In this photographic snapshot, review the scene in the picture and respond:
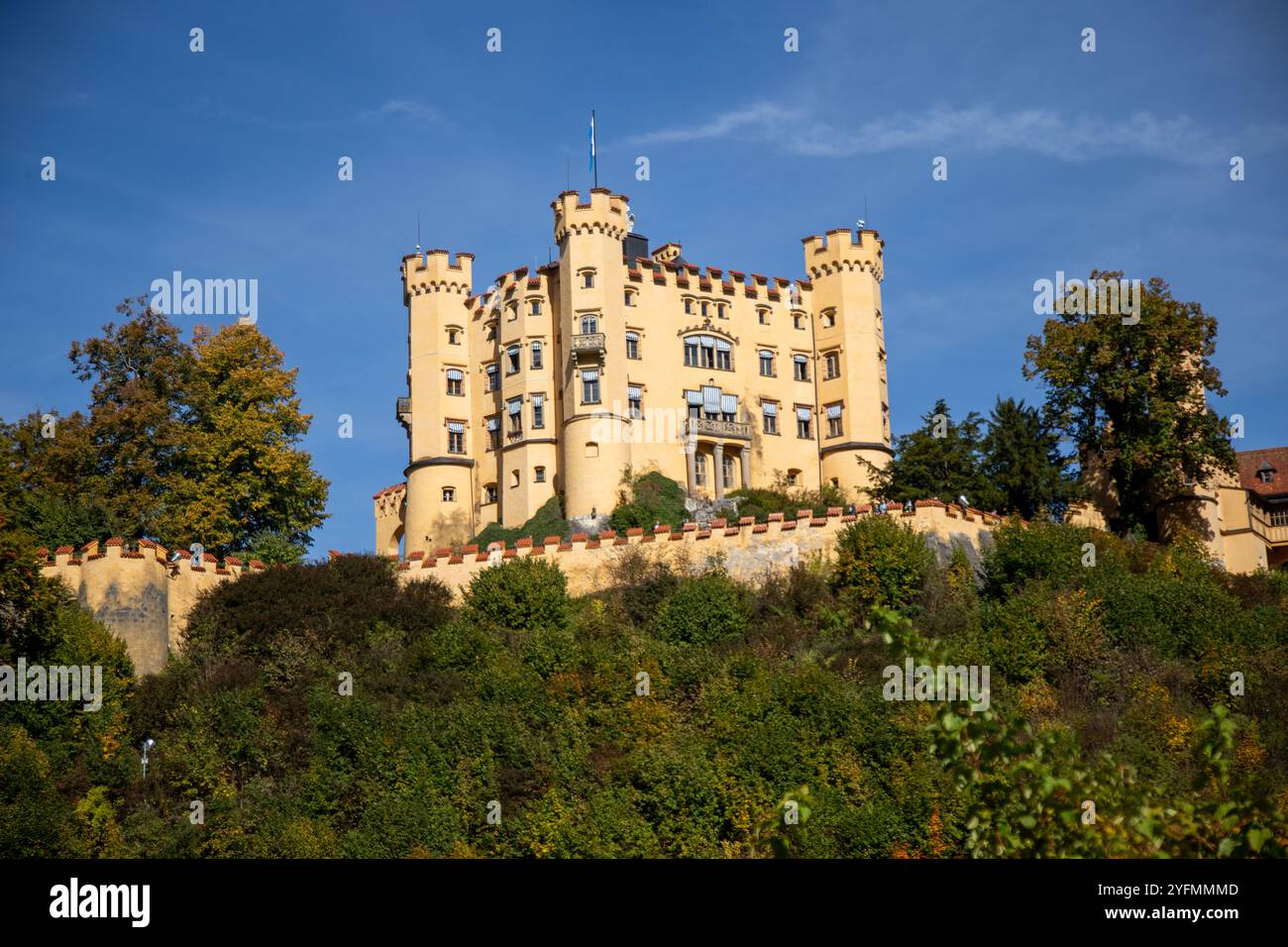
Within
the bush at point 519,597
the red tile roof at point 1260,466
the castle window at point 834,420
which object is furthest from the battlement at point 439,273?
the red tile roof at point 1260,466

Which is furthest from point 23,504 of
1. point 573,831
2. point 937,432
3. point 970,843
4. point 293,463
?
point 970,843

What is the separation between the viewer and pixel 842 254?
7156cm

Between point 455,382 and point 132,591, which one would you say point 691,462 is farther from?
point 132,591

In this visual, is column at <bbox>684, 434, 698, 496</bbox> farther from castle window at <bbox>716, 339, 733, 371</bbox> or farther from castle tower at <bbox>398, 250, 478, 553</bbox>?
castle tower at <bbox>398, 250, 478, 553</bbox>

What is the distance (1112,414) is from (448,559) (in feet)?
78.7

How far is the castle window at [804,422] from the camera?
70.4 metres

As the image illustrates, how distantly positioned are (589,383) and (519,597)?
17.9m

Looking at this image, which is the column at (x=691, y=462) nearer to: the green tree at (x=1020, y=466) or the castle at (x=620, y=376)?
the castle at (x=620, y=376)

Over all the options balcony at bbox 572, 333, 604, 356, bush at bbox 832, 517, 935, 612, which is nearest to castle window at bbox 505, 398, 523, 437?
balcony at bbox 572, 333, 604, 356

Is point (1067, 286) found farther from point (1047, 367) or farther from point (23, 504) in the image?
point (23, 504)

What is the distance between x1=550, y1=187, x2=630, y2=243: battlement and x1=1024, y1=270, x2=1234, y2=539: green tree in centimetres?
1755

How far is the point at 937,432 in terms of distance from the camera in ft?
193

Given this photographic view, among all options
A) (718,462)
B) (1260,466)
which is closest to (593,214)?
(718,462)

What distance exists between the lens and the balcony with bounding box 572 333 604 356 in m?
65.9
